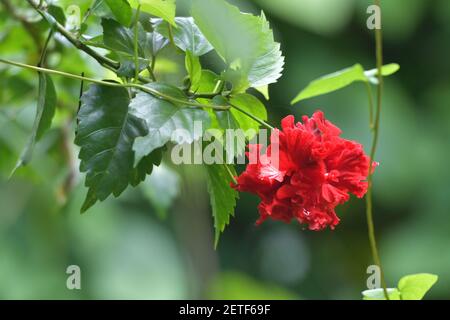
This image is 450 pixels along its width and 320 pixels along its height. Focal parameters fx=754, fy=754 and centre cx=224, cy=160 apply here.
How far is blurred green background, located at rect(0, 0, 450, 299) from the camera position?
207cm

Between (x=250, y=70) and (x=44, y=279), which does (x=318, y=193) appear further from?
(x=44, y=279)

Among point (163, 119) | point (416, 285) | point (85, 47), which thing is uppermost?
point (85, 47)

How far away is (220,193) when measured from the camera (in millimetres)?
679

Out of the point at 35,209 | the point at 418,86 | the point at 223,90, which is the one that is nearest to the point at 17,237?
the point at 35,209

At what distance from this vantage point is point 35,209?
203 cm

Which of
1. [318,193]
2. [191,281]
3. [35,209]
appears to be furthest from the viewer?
[191,281]

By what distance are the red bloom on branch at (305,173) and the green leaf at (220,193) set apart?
2 centimetres

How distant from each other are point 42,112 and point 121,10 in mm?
117

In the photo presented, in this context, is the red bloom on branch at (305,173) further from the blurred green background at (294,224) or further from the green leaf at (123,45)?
the blurred green background at (294,224)

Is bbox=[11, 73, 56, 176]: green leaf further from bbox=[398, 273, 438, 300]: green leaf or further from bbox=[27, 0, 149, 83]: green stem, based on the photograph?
bbox=[398, 273, 438, 300]: green leaf

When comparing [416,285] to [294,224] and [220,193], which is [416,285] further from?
[294,224]

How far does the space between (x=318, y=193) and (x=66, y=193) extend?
625mm

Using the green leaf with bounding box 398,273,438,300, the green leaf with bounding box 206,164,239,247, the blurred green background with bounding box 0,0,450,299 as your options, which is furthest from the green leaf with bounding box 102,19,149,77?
the blurred green background with bounding box 0,0,450,299

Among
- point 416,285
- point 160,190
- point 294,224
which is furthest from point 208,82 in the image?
point 294,224
